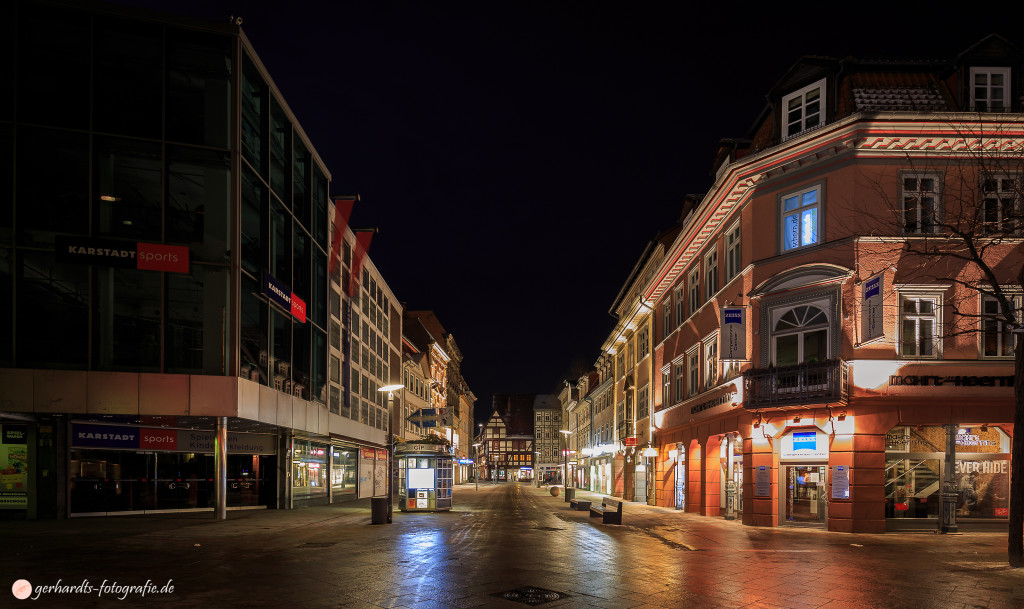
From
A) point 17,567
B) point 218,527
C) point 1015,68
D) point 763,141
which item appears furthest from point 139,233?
point 1015,68

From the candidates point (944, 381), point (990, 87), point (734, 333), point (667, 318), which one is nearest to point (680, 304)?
point (667, 318)

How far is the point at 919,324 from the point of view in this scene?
22938 mm

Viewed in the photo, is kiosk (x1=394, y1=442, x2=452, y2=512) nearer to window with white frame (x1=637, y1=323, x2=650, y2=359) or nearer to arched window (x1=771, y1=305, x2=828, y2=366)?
arched window (x1=771, y1=305, x2=828, y2=366)

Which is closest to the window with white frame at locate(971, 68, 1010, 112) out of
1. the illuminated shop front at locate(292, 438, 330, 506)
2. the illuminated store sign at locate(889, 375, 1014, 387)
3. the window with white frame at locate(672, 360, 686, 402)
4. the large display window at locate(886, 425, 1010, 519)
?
the illuminated store sign at locate(889, 375, 1014, 387)

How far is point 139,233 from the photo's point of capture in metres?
27.2

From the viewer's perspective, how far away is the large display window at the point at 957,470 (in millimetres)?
22922

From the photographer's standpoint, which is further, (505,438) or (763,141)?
(505,438)

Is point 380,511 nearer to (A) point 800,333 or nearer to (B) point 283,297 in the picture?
(B) point 283,297

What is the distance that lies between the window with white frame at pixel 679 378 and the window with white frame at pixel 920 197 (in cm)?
1492

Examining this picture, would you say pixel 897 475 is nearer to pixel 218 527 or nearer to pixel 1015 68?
pixel 1015 68

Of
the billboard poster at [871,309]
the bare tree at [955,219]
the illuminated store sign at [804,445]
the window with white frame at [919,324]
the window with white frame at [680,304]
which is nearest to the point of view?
the billboard poster at [871,309]

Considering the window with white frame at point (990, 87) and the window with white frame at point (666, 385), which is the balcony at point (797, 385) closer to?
the window with white frame at point (990, 87)

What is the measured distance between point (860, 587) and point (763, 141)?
18572 millimetres

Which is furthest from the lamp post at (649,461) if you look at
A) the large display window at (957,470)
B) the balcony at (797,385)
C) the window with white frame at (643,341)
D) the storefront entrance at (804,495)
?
the large display window at (957,470)
